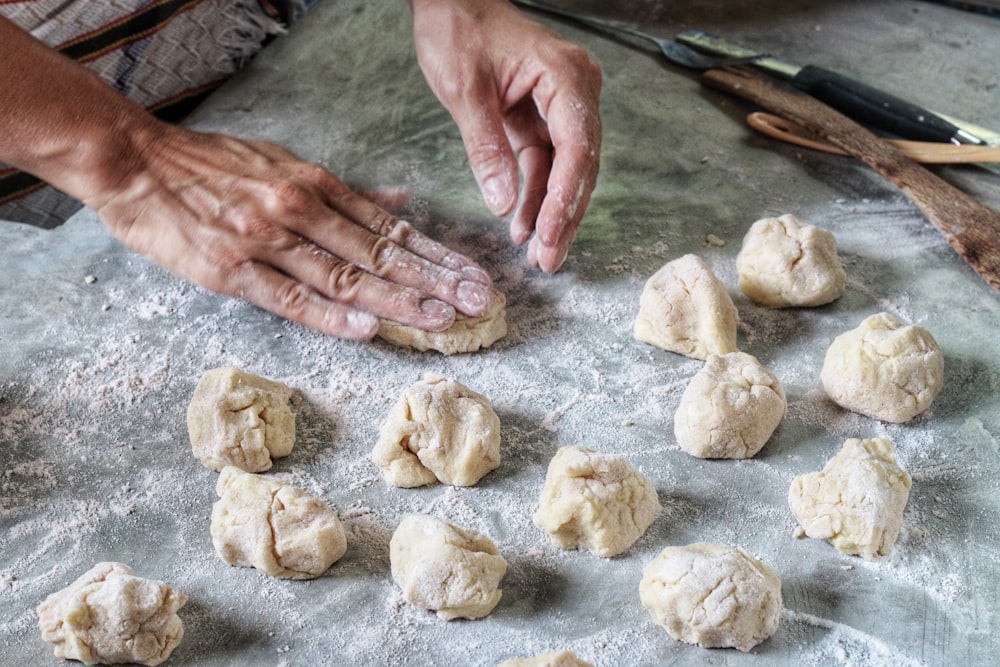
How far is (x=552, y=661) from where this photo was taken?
4.77 ft

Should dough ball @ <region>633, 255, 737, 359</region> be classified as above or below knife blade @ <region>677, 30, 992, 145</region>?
below

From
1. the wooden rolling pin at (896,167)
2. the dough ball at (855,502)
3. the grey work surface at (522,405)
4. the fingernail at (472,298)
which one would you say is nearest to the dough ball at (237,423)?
the grey work surface at (522,405)

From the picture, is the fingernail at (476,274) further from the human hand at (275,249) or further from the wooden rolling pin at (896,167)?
the wooden rolling pin at (896,167)

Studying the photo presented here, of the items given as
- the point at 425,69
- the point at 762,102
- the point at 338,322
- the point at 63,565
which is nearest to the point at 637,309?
the point at 338,322

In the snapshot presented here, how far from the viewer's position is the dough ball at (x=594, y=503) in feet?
5.55

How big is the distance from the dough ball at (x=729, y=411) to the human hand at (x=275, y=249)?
1.64ft

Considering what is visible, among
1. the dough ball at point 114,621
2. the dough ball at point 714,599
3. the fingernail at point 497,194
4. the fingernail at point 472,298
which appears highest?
the fingernail at point 497,194

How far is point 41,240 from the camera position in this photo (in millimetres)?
2367

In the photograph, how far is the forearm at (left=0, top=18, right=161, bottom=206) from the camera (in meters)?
2.03

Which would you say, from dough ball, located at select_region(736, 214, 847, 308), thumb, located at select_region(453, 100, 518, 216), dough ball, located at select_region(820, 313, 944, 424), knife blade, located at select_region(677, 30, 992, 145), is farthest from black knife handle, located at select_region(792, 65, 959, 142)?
thumb, located at select_region(453, 100, 518, 216)

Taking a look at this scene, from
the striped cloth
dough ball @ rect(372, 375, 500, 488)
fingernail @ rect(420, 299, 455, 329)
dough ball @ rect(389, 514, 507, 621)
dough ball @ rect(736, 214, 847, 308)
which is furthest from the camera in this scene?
the striped cloth

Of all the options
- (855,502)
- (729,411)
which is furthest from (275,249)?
(855,502)

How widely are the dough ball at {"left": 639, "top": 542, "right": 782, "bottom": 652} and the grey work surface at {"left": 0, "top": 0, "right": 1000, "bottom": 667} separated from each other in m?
0.03

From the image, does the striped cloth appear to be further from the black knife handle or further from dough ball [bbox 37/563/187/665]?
the black knife handle
